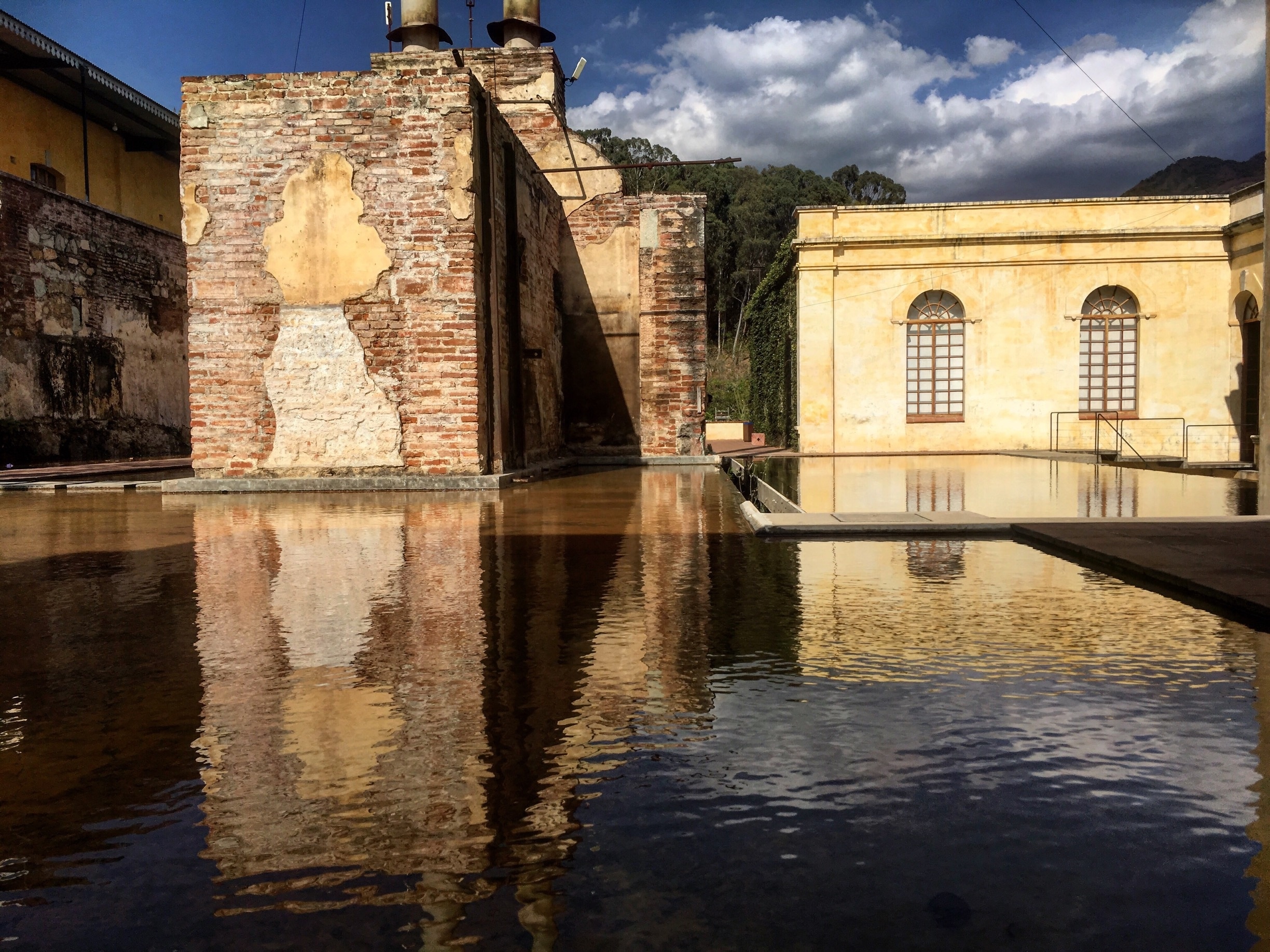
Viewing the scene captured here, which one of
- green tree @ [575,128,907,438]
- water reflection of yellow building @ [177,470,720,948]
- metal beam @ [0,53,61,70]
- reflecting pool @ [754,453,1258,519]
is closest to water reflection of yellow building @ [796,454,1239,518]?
reflecting pool @ [754,453,1258,519]

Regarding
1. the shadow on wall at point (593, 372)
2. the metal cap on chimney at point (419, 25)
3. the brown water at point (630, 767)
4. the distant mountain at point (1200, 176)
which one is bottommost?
the brown water at point (630, 767)

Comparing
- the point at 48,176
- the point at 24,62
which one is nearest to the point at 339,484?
the point at 24,62

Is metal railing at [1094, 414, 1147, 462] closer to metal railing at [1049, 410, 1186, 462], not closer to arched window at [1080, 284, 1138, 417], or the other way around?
metal railing at [1049, 410, 1186, 462]

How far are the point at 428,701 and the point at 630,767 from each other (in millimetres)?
754

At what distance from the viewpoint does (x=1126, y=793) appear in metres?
1.97

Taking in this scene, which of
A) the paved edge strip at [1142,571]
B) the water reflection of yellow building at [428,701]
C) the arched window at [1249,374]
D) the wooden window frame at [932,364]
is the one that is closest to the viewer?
the water reflection of yellow building at [428,701]

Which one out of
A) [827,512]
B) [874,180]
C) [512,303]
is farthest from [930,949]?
[874,180]

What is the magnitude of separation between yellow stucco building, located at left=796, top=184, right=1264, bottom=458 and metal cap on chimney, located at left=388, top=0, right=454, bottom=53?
28.8ft

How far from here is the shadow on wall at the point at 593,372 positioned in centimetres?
1603

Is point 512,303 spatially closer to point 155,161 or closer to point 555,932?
point 555,932

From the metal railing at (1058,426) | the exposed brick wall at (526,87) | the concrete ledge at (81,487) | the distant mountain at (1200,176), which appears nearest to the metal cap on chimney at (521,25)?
the exposed brick wall at (526,87)

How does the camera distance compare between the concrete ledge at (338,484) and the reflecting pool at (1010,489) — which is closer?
the reflecting pool at (1010,489)

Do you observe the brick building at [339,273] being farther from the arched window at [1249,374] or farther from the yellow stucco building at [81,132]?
the arched window at [1249,374]

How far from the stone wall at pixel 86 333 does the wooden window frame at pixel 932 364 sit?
15.8 metres
